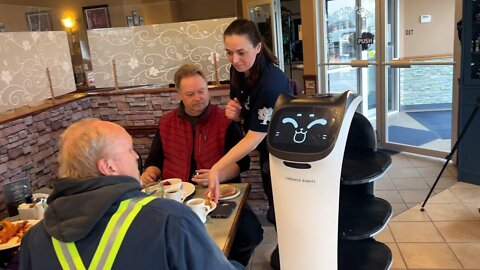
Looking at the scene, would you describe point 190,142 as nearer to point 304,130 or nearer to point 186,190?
point 186,190

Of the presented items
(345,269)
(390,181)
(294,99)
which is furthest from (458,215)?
(294,99)

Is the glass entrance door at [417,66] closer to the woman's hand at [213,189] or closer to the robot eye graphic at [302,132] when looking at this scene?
the robot eye graphic at [302,132]

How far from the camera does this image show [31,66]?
8.79ft

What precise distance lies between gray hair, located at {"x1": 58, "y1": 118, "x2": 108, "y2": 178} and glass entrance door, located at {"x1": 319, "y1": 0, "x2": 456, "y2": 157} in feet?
12.5

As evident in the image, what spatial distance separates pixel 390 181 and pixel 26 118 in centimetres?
303

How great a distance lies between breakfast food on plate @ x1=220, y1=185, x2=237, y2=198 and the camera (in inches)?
69.0

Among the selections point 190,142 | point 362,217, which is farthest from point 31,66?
point 362,217

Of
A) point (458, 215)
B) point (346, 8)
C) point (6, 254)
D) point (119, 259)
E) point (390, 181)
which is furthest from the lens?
point (346, 8)

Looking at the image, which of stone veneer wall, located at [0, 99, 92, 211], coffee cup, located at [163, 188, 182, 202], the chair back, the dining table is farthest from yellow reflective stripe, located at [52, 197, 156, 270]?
stone veneer wall, located at [0, 99, 92, 211]

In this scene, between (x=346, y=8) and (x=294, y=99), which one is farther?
(x=346, y=8)

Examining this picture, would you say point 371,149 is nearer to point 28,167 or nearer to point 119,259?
point 119,259

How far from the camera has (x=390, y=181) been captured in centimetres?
379

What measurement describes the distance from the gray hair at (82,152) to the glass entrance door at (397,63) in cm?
382

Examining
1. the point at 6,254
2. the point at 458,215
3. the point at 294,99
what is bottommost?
the point at 458,215
